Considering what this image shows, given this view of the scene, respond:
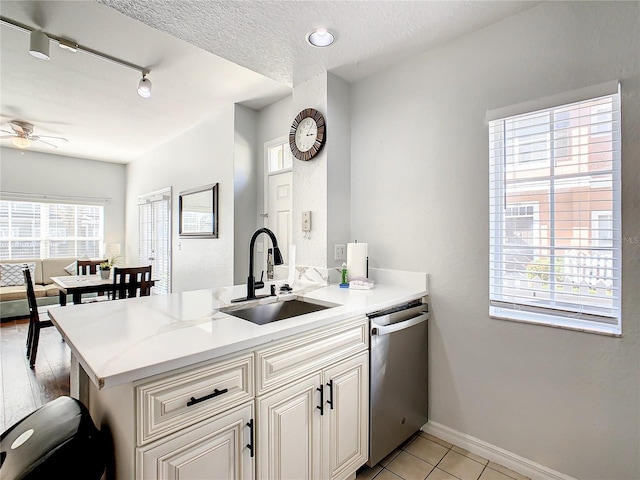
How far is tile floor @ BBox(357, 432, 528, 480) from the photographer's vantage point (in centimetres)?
167

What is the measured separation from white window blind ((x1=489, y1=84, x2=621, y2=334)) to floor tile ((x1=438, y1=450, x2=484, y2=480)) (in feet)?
2.74

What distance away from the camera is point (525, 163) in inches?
68.7

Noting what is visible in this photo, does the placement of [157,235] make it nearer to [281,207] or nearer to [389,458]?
[281,207]

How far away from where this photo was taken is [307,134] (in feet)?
8.07

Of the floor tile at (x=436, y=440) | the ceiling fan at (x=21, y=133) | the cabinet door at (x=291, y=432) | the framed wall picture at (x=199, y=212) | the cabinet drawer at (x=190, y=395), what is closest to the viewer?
the cabinet drawer at (x=190, y=395)

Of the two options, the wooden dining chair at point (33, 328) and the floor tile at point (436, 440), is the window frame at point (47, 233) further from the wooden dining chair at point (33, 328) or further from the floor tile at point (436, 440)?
the floor tile at point (436, 440)

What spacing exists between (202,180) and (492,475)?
3.91 m

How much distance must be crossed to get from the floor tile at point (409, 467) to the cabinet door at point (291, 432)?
581 mm

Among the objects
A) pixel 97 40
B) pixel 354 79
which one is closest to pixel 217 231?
pixel 97 40

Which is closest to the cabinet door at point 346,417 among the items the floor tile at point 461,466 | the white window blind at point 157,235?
the floor tile at point 461,466

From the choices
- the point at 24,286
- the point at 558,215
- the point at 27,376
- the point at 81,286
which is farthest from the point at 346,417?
the point at 24,286

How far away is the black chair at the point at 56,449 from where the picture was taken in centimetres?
94

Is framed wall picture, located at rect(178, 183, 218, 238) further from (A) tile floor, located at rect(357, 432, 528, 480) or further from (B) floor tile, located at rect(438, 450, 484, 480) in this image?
(B) floor tile, located at rect(438, 450, 484, 480)

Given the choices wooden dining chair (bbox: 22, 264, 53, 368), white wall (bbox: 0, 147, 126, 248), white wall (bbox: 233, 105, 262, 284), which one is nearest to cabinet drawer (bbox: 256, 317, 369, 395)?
white wall (bbox: 233, 105, 262, 284)
